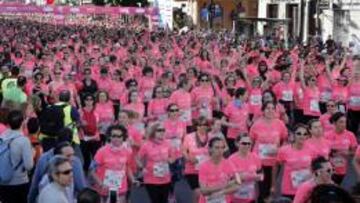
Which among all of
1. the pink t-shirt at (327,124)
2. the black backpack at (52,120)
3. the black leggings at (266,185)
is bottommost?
the black leggings at (266,185)

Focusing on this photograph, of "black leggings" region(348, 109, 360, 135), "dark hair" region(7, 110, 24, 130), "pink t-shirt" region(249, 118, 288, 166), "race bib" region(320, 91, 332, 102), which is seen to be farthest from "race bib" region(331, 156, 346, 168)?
"race bib" region(320, 91, 332, 102)

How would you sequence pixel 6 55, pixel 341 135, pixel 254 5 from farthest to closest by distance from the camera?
pixel 254 5 → pixel 6 55 → pixel 341 135

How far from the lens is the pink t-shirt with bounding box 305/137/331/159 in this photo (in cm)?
821

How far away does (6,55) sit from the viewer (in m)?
17.5

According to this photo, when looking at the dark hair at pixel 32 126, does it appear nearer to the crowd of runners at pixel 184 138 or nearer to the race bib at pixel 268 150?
the crowd of runners at pixel 184 138

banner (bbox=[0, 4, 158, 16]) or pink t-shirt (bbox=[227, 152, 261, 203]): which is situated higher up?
banner (bbox=[0, 4, 158, 16])

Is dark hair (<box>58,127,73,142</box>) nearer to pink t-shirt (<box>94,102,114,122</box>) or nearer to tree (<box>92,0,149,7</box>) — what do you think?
→ pink t-shirt (<box>94,102,114,122</box>)

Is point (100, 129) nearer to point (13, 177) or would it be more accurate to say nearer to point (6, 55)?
point (13, 177)

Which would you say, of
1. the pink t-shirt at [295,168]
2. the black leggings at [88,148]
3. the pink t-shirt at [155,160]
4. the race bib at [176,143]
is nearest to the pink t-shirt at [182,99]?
the black leggings at [88,148]

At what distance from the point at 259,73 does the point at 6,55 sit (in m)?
6.13

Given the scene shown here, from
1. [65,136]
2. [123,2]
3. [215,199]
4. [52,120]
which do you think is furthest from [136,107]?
[123,2]

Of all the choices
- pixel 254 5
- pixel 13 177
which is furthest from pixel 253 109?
pixel 254 5

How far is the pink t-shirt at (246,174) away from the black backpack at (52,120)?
7.17 ft

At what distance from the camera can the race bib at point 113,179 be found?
778 cm
